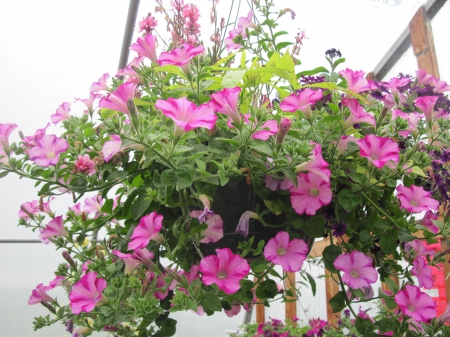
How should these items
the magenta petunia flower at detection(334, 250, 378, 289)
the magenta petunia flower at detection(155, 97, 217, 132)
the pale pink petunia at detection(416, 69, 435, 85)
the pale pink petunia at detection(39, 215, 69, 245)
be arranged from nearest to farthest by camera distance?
the magenta petunia flower at detection(155, 97, 217, 132)
the magenta petunia flower at detection(334, 250, 378, 289)
the pale pink petunia at detection(39, 215, 69, 245)
the pale pink petunia at detection(416, 69, 435, 85)

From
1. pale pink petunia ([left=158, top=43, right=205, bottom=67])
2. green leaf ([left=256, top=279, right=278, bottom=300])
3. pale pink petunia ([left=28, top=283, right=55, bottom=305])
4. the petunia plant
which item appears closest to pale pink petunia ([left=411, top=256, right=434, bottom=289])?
the petunia plant

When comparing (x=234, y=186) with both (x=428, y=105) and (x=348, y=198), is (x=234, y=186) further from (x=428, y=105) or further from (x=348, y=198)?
(x=428, y=105)

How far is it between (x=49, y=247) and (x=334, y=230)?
150cm

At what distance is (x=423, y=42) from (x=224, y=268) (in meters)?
1.41

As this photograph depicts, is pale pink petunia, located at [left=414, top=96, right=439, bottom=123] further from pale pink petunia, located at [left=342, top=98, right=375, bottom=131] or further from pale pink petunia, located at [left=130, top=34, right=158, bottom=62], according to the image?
pale pink petunia, located at [left=130, top=34, right=158, bottom=62]

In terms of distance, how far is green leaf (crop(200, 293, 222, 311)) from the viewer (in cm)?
45

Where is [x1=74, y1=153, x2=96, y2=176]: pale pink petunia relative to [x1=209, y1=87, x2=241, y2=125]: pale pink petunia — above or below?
below

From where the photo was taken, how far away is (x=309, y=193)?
487 millimetres

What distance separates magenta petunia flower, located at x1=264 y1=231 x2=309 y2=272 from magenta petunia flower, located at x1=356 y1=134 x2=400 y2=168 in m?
0.13

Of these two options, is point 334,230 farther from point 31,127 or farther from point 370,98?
point 31,127

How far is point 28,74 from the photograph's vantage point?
1.64 meters

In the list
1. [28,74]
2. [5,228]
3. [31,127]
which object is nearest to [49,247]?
[5,228]

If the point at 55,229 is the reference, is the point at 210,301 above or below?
below

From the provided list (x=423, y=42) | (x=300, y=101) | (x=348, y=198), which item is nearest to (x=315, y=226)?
(x=348, y=198)
